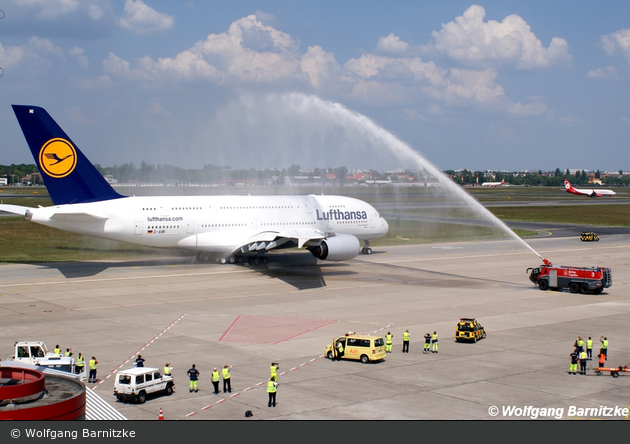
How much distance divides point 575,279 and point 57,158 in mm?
42773

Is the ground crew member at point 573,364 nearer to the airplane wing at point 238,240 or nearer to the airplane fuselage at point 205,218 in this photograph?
the airplane fuselage at point 205,218

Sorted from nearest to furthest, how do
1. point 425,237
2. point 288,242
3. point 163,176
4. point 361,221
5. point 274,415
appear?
1. point 274,415
2. point 288,242
3. point 361,221
4. point 425,237
5. point 163,176

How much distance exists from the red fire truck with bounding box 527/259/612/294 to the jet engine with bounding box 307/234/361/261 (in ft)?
50.3

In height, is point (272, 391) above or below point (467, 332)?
below

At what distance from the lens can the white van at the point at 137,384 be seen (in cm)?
2348

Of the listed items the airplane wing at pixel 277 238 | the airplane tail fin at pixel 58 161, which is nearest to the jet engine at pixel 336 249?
the airplane wing at pixel 277 238

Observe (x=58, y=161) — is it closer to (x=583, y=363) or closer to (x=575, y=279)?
(x=575, y=279)

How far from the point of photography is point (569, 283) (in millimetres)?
49250

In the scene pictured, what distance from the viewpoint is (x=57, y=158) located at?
177ft

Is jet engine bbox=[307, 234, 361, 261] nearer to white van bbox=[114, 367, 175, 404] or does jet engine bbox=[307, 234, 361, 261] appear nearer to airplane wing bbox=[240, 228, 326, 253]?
airplane wing bbox=[240, 228, 326, 253]

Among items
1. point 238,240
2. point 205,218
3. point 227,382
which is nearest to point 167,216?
point 205,218
